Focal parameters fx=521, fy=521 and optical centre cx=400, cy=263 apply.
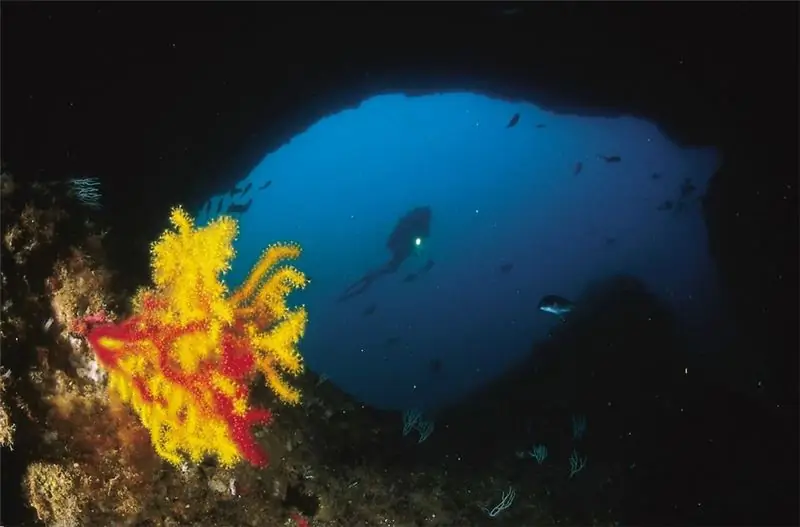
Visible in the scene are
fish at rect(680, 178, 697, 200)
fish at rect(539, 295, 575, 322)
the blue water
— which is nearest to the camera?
fish at rect(539, 295, 575, 322)

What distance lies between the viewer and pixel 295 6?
657 cm

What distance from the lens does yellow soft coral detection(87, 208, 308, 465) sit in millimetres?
3832

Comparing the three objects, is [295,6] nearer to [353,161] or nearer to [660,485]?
[660,485]

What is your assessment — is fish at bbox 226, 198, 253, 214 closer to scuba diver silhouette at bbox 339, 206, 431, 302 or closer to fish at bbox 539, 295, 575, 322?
fish at bbox 539, 295, 575, 322

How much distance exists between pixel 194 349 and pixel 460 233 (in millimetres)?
34446

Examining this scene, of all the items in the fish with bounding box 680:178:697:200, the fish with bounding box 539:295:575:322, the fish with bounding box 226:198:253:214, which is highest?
the fish with bounding box 226:198:253:214

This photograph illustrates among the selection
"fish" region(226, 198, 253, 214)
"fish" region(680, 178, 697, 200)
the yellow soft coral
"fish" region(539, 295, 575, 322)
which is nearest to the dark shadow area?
"fish" region(539, 295, 575, 322)

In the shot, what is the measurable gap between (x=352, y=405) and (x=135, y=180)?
170 inches

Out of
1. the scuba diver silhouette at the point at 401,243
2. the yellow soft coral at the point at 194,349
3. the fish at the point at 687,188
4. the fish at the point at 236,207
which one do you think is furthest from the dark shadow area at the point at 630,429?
the scuba diver silhouette at the point at 401,243

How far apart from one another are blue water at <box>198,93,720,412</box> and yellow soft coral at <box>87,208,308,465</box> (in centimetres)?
2001

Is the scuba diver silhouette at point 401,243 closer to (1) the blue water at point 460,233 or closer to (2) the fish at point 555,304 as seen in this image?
(1) the blue water at point 460,233

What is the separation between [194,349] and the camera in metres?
3.80

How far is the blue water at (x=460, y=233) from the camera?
26.5m

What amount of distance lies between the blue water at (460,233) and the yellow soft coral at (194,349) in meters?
20.0
